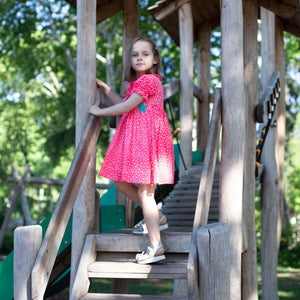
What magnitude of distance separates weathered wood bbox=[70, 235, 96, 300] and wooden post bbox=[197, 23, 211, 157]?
3.73m

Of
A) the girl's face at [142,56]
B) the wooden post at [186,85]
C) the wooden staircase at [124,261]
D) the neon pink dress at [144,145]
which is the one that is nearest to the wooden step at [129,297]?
the wooden staircase at [124,261]

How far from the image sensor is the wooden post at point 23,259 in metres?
2.83

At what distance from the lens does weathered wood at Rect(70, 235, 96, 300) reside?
10.9 ft

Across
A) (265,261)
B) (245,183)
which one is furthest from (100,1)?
(265,261)

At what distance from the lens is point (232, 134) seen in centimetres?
385

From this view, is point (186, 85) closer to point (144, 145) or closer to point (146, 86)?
point (146, 86)

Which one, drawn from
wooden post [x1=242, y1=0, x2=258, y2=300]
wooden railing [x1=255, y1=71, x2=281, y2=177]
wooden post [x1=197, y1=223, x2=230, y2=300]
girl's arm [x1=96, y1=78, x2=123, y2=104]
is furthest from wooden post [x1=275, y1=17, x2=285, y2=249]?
wooden post [x1=197, y1=223, x2=230, y2=300]

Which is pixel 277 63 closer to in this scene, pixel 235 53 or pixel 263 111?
pixel 263 111

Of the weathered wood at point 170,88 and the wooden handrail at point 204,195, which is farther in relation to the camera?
the weathered wood at point 170,88

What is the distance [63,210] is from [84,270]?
0.45 m

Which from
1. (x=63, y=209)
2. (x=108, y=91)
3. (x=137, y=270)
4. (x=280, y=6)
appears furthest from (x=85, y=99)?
(x=280, y=6)

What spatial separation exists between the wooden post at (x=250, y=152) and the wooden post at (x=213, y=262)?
1878mm

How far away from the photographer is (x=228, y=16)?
3.90m

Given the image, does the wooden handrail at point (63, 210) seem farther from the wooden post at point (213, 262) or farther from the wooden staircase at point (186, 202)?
the wooden staircase at point (186, 202)
